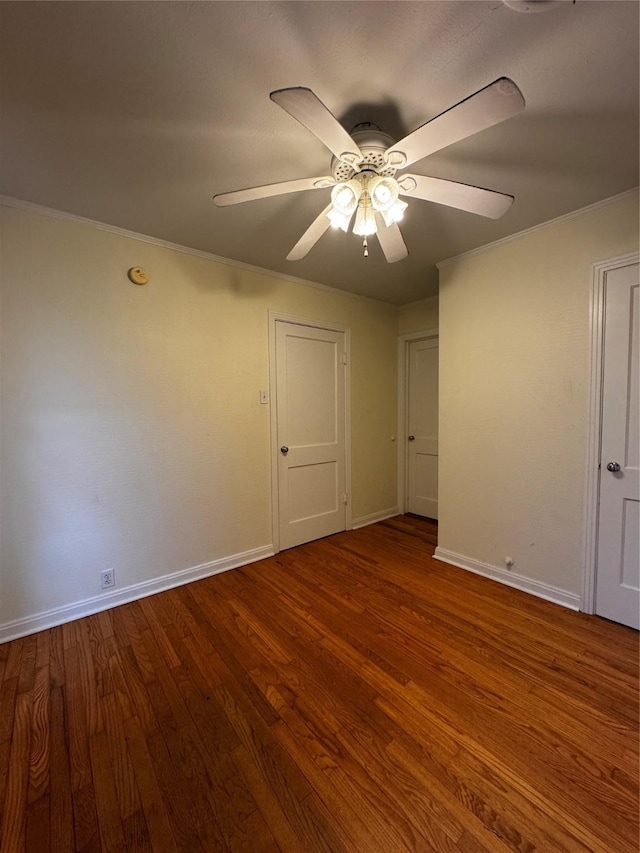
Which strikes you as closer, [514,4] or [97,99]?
[514,4]

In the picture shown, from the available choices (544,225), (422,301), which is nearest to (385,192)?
(544,225)

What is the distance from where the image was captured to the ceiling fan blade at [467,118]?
2.79ft

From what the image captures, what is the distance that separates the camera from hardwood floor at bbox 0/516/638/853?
1013 millimetres

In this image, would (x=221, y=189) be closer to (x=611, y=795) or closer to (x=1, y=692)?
(x=1, y=692)

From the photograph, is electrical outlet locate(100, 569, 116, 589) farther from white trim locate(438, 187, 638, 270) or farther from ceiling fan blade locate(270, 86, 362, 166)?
white trim locate(438, 187, 638, 270)

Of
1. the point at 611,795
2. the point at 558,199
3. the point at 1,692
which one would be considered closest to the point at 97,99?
the point at 558,199

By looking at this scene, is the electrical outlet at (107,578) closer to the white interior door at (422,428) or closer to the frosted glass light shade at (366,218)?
the frosted glass light shade at (366,218)

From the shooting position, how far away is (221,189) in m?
1.73

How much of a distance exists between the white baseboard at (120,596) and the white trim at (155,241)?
2.29m

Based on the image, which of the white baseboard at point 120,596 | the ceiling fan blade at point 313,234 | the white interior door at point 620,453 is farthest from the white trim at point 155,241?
the white baseboard at point 120,596

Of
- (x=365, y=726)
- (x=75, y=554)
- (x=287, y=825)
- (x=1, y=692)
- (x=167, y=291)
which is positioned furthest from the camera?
(x=167, y=291)

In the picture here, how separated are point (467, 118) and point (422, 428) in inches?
120

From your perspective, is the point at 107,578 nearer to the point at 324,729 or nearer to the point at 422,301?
the point at 324,729

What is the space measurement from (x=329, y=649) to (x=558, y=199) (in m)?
2.76
